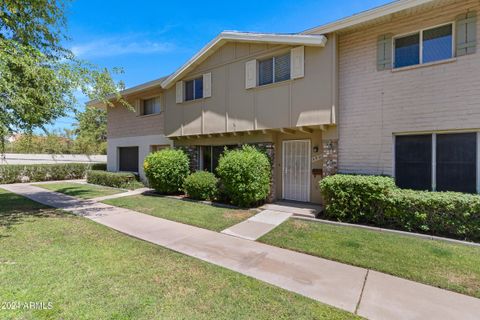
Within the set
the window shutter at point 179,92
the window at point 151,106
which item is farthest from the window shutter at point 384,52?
the window at point 151,106

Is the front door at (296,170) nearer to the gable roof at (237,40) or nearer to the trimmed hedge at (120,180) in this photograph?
the gable roof at (237,40)

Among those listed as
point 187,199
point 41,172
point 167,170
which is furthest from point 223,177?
point 41,172

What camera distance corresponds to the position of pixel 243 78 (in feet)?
32.8

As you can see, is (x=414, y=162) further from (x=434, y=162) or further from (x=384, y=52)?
(x=384, y=52)

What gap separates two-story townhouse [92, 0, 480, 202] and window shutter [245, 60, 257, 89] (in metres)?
0.04

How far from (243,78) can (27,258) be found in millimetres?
8405

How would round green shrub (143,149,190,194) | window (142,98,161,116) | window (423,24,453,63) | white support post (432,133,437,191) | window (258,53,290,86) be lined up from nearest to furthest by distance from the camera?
window (423,24,453,63) < white support post (432,133,437,191) < window (258,53,290,86) < round green shrub (143,149,190,194) < window (142,98,161,116)

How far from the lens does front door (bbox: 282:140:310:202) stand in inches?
374

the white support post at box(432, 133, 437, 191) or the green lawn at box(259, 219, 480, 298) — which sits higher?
the white support post at box(432, 133, 437, 191)

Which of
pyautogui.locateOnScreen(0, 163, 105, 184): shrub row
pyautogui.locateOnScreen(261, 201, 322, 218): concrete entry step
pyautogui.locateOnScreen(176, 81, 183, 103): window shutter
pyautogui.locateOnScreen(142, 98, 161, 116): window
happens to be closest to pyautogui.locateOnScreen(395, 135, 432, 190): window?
pyautogui.locateOnScreen(261, 201, 322, 218): concrete entry step

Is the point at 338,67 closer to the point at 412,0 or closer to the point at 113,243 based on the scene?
the point at 412,0

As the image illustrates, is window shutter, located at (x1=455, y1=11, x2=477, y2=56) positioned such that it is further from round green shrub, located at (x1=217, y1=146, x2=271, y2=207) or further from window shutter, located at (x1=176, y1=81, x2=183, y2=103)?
window shutter, located at (x1=176, y1=81, x2=183, y2=103)

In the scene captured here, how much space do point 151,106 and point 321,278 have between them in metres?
13.9

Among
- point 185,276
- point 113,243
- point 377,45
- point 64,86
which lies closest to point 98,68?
point 64,86
